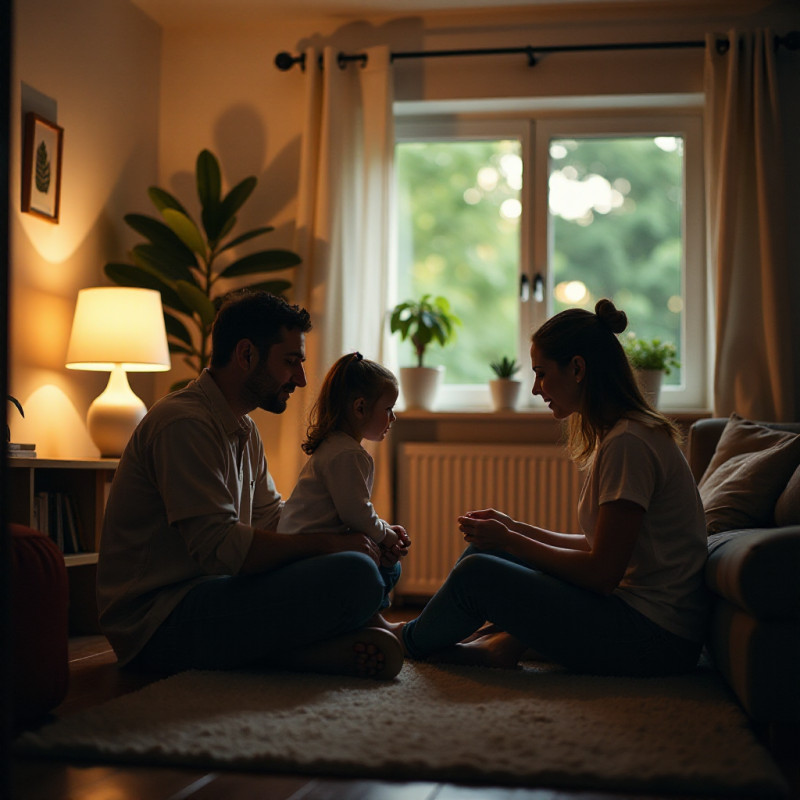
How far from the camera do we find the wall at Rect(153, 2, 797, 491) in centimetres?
399

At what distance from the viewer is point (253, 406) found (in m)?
2.32

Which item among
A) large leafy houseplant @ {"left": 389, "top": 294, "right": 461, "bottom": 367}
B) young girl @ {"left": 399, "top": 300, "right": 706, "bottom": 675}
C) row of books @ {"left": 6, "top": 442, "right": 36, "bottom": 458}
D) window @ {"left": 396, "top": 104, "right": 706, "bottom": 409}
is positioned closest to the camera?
young girl @ {"left": 399, "top": 300, "right": 706, "bottom": 675}

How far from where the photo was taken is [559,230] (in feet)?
13.9

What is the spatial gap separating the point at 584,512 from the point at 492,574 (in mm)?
292

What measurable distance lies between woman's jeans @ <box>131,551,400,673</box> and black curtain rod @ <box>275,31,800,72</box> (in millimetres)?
2664

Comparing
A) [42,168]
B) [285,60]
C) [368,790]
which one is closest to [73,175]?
[42,168]

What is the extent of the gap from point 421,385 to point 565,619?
205 cm

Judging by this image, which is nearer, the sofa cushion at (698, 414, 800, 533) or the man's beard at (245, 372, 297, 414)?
the man's beard at (245, 372, 297, 414)

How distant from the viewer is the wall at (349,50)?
3988mm

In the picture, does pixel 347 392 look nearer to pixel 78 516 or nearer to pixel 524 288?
pixel 78 516

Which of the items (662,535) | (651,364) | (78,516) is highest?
(651,364)

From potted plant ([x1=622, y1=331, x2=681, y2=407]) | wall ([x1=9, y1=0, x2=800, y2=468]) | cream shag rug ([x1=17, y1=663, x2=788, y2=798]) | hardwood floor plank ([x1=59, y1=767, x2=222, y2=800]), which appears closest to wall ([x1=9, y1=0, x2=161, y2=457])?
wall ([x1=9, y1=0, x2=800, y2=468])

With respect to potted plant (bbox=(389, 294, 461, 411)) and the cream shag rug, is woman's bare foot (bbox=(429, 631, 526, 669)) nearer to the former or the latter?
the cream shag rug

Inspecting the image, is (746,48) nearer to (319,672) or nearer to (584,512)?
(584,512)
